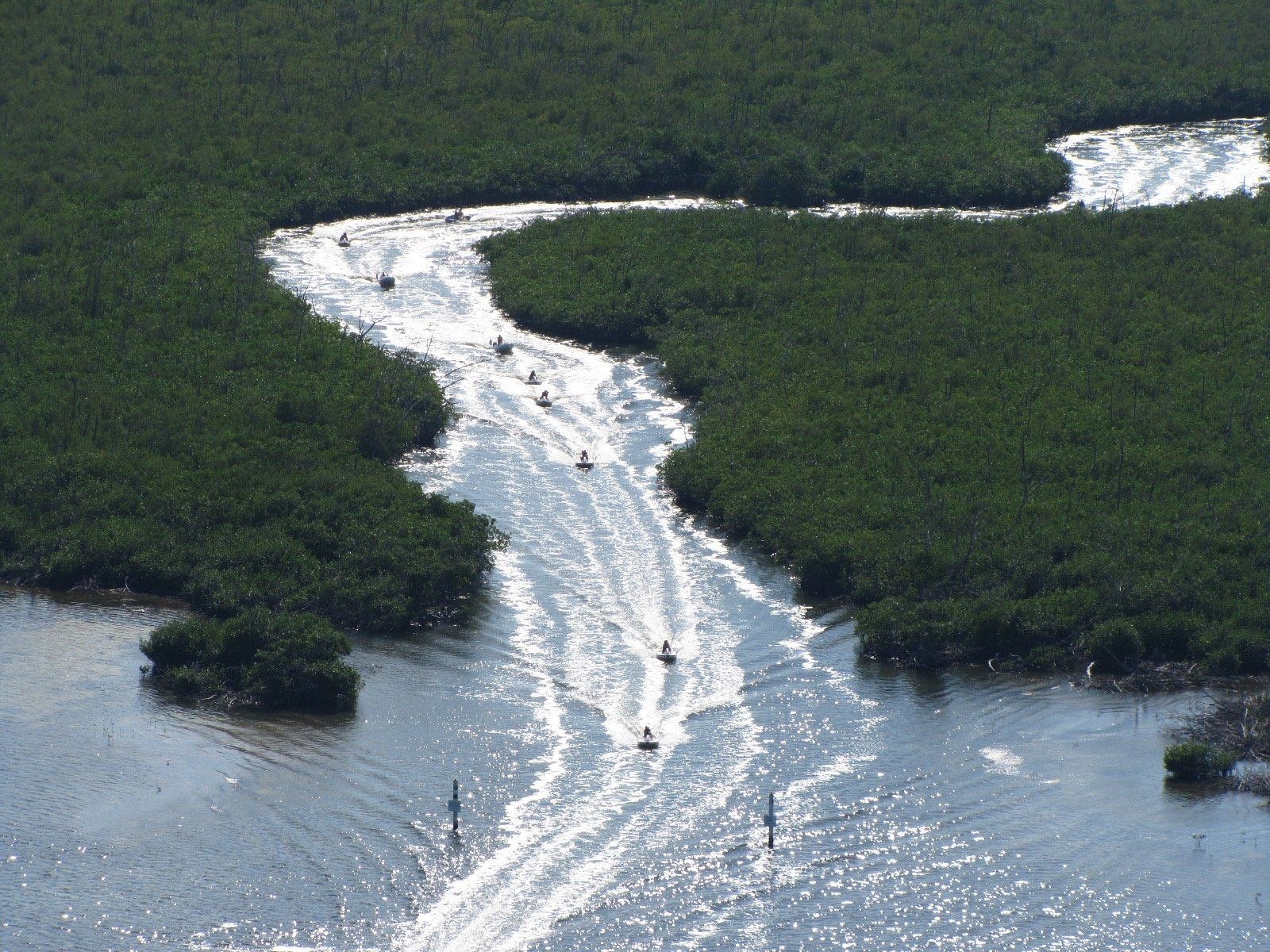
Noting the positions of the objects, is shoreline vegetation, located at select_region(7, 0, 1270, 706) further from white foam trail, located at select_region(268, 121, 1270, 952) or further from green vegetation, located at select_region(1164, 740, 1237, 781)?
green vegetation, located at select_region(1164, 740, 1237, 781)

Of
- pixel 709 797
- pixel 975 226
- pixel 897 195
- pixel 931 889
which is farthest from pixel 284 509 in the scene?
pixel 897 195

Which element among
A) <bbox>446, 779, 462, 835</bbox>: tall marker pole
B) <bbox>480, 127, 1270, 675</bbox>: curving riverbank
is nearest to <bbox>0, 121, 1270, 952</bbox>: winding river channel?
<bbox>446, 779, 462, 835</bbox>: tall marker pole

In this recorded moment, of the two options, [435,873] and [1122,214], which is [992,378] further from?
[435,873]

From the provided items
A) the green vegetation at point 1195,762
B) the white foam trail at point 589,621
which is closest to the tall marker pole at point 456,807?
the white foam trail at point 589,621

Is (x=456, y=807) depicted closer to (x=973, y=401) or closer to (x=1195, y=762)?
(x=1195, y=762)

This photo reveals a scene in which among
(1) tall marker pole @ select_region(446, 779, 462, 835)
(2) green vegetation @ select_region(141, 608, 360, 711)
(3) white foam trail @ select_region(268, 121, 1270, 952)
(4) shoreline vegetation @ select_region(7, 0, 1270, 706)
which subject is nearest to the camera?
(3) white foam trail @ select_region(268, 121, 1270, 952)

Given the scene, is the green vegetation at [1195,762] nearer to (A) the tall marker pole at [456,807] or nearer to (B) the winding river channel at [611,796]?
(B) the winding river channel at [611,796]

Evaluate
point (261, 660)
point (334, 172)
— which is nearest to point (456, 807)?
point (261, 660)
